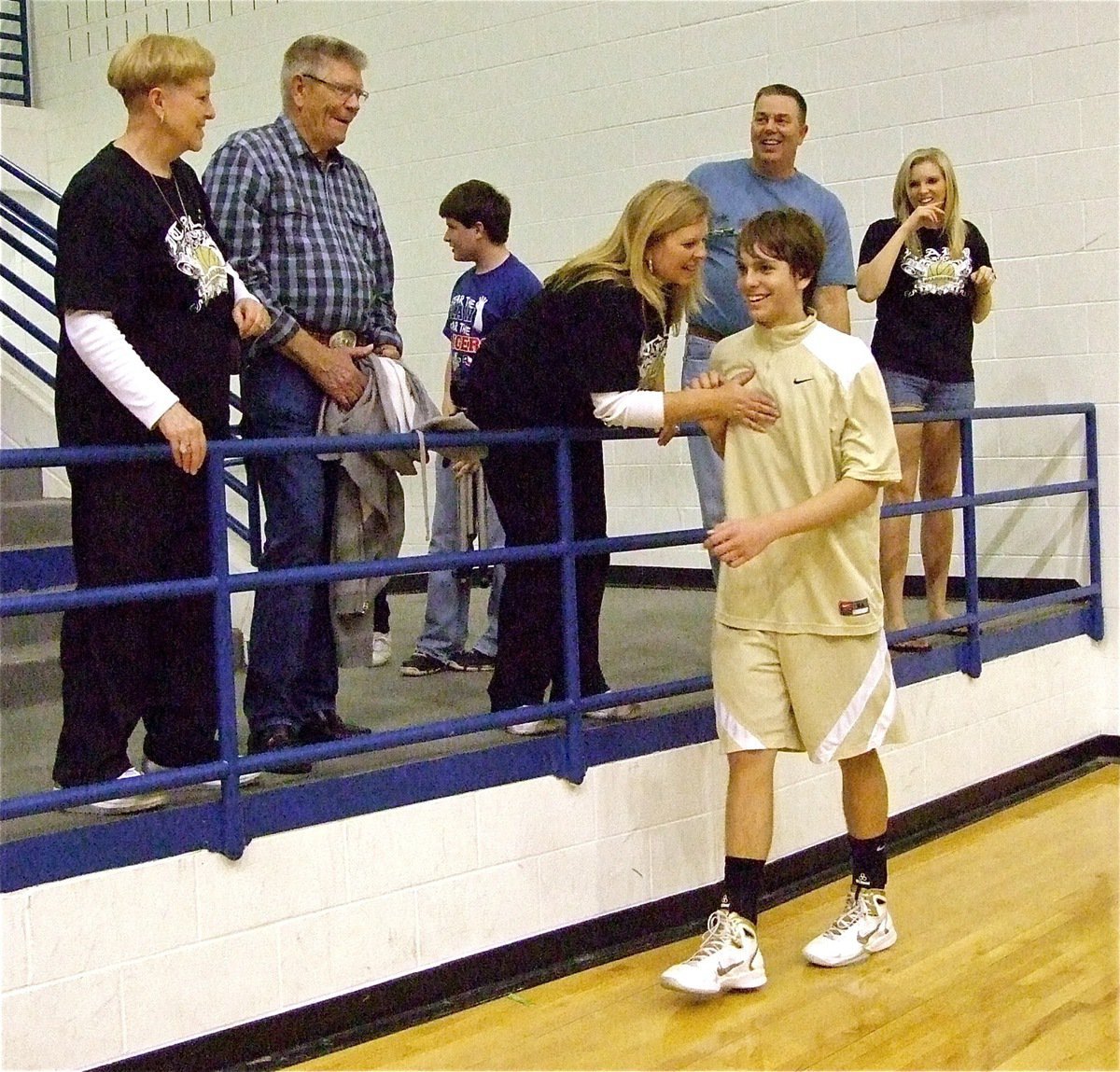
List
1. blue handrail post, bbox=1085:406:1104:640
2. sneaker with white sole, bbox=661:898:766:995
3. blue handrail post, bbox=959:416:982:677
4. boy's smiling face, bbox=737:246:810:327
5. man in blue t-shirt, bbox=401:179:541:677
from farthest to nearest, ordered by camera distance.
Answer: blue handrail post, bbox=1085:406:1104:640 → blue handrail post, bbox=959:416:982:677 → man in blue t-shirt, bbox=401:179:541:677 → boy's smiling face, bbox=737:246:810:327 → sneaker with white sole, bbox=661:898:766:995

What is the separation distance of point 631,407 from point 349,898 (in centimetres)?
113

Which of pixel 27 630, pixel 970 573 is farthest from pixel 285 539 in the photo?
pixel 970 573

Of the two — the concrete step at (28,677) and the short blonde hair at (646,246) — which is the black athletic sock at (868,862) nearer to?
the short blonde hair at (646,246)

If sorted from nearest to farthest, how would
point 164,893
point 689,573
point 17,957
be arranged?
point 17,957, point 164,893, point 689,573

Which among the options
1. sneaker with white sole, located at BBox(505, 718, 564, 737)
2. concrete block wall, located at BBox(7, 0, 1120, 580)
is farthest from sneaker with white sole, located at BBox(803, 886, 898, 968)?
concrete block wall, located at BBox(7, 0, 1120, 580)

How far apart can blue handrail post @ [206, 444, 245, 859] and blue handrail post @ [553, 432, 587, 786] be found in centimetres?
79

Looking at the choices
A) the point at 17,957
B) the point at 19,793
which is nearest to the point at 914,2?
the point at 19,793

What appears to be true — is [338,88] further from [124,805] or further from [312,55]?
[124,805]

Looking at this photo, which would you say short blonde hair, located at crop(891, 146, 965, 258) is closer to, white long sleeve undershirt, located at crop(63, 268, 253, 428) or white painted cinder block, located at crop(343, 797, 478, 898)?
white painted cinder block, located at crop(343, 797, 478, 898)

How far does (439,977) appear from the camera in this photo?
303 centimetres

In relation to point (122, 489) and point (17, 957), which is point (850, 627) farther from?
point (17, 957)

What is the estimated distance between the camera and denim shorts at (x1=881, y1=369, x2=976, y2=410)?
4.70m

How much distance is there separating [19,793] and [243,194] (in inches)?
51.2

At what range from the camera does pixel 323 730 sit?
3.18 meters
